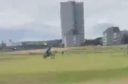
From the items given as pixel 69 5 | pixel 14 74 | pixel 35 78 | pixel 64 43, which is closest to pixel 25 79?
pixel 35 78

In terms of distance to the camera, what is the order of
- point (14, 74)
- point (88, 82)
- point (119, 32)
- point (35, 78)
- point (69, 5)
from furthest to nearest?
point (69, 5)
point (119, 32)
point (14, 74)
point (35, 78)
point (88, 82)

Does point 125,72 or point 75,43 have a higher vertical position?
point 125,72

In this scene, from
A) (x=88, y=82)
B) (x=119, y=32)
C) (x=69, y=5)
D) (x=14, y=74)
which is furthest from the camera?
(x=69, y=5)

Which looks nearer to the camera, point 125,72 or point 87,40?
point 125,72

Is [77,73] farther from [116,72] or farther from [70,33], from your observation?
[70,33]

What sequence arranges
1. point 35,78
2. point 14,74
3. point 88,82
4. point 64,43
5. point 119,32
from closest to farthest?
point 88,82
point 35,78
point 14,74
point 64,43
point 119,32

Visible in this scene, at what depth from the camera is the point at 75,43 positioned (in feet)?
498

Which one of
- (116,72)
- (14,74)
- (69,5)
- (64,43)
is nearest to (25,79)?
(14,74)

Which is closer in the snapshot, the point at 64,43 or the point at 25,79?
Result: the point at 25,79

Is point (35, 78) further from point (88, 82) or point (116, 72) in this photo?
point (116, 72)

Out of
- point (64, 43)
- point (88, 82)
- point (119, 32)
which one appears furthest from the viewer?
point (119, 32)

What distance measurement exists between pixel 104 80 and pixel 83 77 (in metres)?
2.14

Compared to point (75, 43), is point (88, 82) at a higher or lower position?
higher

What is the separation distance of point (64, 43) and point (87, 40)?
1362cm
